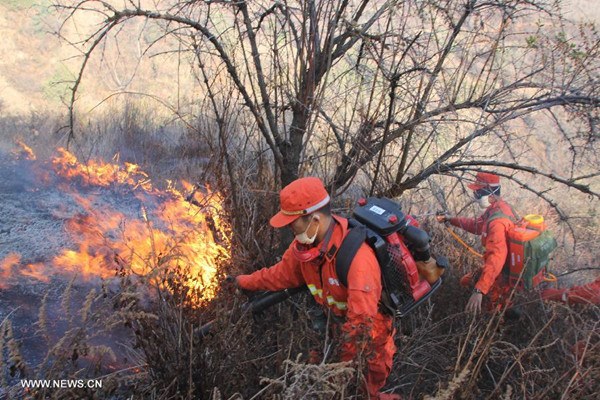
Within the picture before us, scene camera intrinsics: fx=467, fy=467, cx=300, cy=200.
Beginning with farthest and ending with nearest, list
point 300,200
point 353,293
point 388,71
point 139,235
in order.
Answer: point 139,235 → point 388,71 → point 300,200 → point 353,293

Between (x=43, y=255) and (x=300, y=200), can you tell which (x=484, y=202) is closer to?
(x=300, y=200)

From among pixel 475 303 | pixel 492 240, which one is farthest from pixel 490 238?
pixel 475 303

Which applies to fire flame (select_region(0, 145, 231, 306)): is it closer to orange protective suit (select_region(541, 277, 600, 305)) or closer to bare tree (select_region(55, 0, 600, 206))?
bare tree (select_region(55, 0, 600, 206))

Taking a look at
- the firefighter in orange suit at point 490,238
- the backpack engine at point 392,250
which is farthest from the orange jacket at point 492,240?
the backpack engine at point 392,250

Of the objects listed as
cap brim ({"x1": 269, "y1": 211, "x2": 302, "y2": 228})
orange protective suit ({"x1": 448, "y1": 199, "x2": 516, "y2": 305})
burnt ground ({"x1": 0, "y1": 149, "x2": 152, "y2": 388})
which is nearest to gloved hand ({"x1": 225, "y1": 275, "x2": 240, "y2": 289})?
cap brim ({"x1": 269, "y1": 211, "x2": 302, "y2": 228})

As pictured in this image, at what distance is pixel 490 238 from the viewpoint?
456 centimetres

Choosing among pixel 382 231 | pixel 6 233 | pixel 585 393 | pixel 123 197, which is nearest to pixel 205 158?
pixel 123 197

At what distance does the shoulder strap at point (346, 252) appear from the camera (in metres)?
2.65

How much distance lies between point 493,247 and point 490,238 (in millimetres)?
120

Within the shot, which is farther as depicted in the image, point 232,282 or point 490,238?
point 490,238

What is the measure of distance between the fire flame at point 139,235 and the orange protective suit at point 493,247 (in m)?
2.40

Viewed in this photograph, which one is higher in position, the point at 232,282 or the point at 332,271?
the point at 332,271

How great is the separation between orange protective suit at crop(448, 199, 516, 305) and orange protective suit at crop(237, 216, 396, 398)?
5.60 feet

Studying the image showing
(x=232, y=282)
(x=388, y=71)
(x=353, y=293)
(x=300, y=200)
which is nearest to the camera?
(x=353, y=293)
